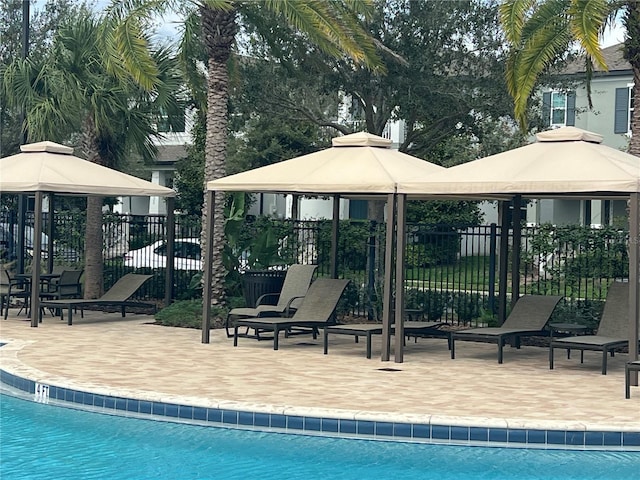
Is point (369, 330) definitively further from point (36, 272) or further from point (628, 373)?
point (36, 272)

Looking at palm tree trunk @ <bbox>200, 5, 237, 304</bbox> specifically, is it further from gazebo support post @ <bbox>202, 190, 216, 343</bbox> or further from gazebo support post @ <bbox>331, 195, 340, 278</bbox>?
gazebo support post @ <bbox>202, 190, 216, 343</bbox>

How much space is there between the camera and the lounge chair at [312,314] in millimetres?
15312

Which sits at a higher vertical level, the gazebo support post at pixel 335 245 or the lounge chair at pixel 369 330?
the gazebo support post at pixel 335 245

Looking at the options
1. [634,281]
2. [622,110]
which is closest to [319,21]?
[634,281]

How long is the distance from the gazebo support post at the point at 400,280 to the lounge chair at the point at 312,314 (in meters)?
1.72

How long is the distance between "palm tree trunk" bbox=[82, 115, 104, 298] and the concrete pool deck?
4.53 m

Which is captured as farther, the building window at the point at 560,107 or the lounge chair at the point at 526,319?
the building window at the point at 560,107

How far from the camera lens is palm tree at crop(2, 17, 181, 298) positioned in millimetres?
21125

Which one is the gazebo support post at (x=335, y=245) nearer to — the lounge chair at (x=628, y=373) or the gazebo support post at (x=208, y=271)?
the gazebo support post at (x=208, y=271)

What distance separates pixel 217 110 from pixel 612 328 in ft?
27.4

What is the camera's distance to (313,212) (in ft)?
154

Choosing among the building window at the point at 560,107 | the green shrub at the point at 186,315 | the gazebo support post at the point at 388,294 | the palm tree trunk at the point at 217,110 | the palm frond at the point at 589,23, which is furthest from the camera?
the building window at the point at 560,107

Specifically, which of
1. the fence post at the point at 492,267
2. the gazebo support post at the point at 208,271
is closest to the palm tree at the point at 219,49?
the gazebo support post at the point at 208,271

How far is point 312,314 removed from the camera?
1597 cm
